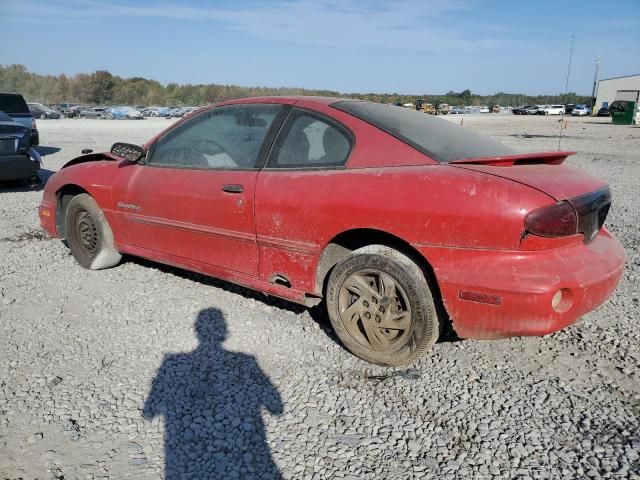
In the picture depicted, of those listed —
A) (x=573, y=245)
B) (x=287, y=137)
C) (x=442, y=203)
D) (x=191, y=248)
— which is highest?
(x=287, y=137)

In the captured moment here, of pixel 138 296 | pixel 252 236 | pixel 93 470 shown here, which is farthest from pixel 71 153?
pixel 93 470

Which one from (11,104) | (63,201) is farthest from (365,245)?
(11,104)

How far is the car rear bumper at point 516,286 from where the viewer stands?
8.25 feet

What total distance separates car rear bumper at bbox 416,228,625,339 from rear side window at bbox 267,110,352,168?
874 mm

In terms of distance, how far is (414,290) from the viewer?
110 inches

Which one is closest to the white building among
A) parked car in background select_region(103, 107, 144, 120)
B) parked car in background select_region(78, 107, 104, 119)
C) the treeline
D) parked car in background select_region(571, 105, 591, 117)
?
parked car in background select_region(571, 105, 591, 117)

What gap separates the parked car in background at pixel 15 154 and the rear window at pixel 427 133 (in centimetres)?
718

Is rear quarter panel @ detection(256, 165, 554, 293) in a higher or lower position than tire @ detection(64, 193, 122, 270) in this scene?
higher

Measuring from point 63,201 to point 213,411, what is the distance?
3.22m

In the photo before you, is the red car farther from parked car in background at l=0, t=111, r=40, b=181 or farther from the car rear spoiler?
parked car in background at l=0, t=111, r=40, b=181

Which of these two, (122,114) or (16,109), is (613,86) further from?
(16,109)

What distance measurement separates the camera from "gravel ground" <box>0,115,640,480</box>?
223 cm

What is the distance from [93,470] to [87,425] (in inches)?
14.0

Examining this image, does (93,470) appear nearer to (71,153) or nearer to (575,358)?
(575,358)
